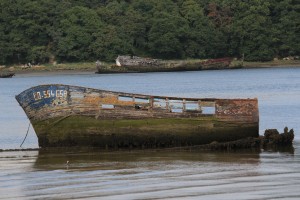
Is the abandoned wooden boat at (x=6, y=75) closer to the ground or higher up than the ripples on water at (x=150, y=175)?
higher up

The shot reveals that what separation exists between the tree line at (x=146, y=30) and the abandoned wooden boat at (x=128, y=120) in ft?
300

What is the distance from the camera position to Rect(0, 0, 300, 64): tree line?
132000 mm

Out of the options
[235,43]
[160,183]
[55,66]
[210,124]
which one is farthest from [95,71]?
[160,183]

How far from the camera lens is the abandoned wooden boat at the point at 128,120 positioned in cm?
3731

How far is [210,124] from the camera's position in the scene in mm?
37250

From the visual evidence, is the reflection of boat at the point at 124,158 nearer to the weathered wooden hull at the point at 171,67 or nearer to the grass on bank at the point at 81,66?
the weathered wooden hull at the point at 171,67

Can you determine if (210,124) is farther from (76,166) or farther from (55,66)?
(55,66)

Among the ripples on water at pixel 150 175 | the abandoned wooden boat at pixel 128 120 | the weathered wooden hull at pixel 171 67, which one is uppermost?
the weathered wooden hull at pixel 171 67

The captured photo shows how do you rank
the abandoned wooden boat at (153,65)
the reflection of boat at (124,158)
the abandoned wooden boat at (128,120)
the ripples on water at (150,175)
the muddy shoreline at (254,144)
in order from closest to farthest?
the ripples on water at (150,175) < the reflection of boat at (124,158) < the muddy shoreline at (254,144) < the abandoned wooden boat at (128,120) < the abandoned wooden boat at (153,65)

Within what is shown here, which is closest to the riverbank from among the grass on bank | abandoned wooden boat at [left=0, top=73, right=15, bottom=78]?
the grass on bank

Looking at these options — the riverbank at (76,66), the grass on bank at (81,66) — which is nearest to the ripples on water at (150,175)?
the riverbank at (76,66)

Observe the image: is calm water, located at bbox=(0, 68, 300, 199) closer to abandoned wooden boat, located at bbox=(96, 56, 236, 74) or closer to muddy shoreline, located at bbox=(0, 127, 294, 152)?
muddy shoreline, located at bbox=(0, 127, 294, 152)

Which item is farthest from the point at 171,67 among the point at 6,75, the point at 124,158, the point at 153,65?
the point at 124,158

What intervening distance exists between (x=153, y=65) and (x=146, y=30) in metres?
9.14
